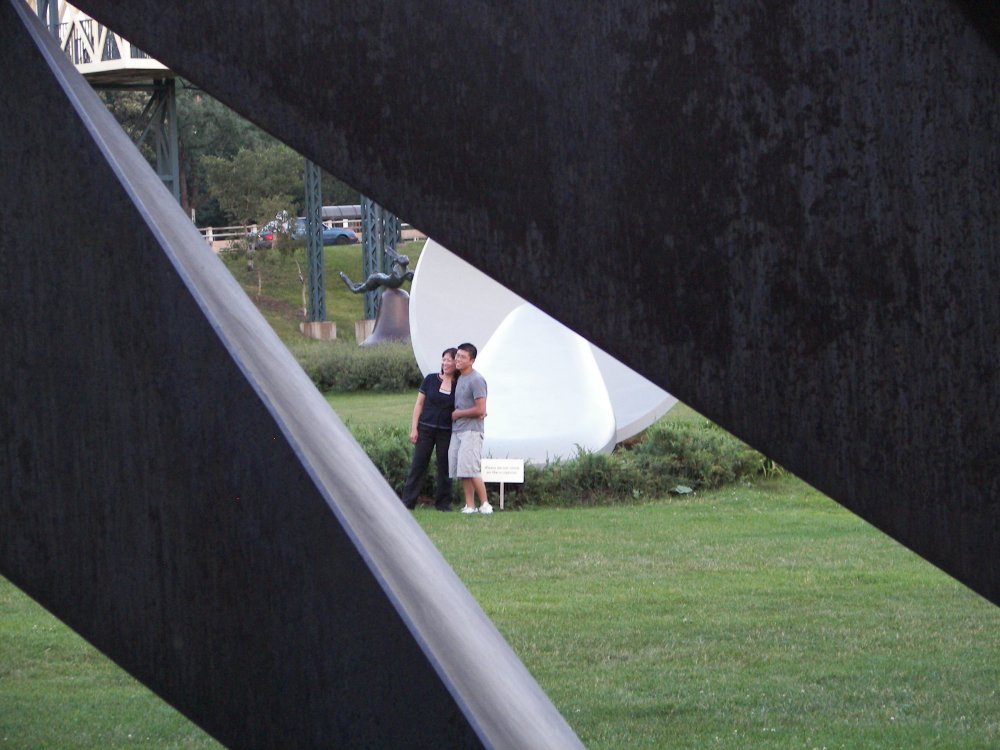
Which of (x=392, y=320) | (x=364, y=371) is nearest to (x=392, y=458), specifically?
(x=364, y=371)

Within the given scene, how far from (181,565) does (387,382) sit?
2344 centimetres

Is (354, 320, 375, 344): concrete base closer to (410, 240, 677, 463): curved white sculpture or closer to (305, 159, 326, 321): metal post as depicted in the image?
(305, 159, 326, 321): metal post

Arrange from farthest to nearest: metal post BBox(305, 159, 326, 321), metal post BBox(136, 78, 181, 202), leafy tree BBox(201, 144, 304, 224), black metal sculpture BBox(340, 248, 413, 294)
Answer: leafy tree BBox(201, 144, 304, 224)
metal post BBox(305, 159, 326, 321)
metal post BBox(136, 78, 181, 202)
black metal sculpture BBox(340, 248, 413, 294)

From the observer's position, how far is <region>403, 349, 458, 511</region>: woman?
38.1ft

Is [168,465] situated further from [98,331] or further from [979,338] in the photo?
[979,338]

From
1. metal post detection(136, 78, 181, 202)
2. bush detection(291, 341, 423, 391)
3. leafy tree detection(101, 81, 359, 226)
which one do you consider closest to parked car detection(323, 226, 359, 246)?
leafy tree detection(101, 81, 359, 226)

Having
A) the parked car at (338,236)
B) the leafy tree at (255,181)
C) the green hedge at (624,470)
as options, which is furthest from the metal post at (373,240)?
Result: the green hedge at (624,470)

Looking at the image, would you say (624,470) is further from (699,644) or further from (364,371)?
(364,371)

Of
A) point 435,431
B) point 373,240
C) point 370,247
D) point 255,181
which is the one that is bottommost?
point 435,431

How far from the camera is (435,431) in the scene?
38.1 feet

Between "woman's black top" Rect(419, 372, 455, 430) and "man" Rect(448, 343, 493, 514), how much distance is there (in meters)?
0.11

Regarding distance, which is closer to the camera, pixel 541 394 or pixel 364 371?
pixel 541 394

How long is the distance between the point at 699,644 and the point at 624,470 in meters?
5.35

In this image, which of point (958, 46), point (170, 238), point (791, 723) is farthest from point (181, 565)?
point (791, 723)
